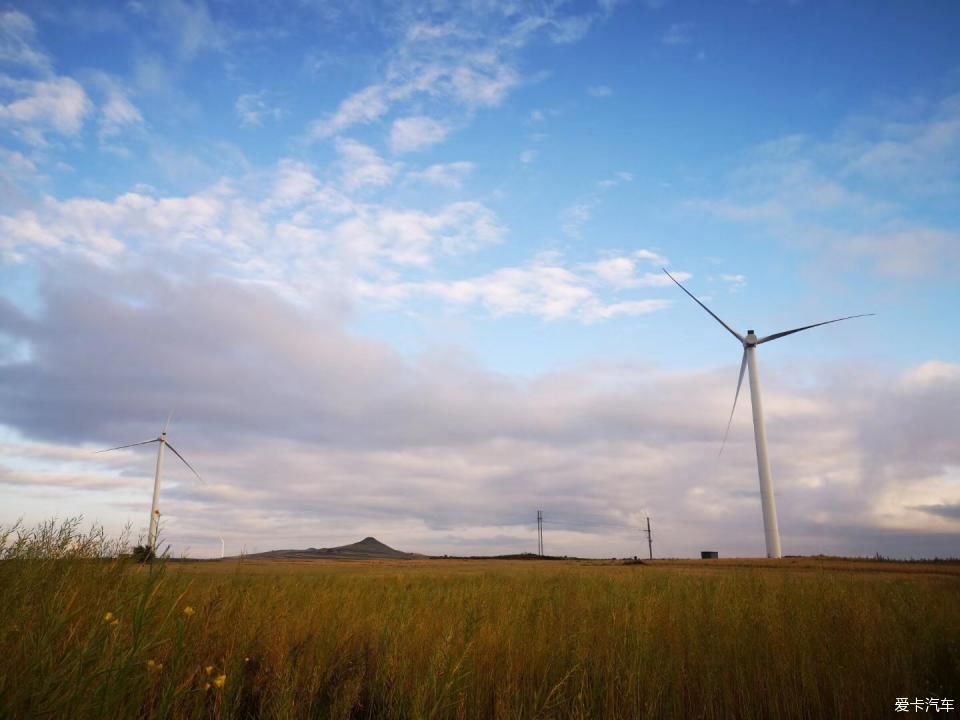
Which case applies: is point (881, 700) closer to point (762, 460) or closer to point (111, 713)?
point (111, 713)

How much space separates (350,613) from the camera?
12.0 meters

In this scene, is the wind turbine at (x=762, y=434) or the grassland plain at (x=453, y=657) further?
the wind turbine at (x=762, y=434)

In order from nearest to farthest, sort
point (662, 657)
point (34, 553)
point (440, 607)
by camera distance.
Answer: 1. point (662, 657)
2. point (34, 553)
3. point (440, 607)

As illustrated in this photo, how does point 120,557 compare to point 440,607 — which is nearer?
point 120,557

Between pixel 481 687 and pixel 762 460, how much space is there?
48893 millimetres

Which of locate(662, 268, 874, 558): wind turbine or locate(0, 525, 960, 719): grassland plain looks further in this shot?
locate(662, 268, 874, 558): wind turbine

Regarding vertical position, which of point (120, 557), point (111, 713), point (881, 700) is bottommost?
point (881, 700)

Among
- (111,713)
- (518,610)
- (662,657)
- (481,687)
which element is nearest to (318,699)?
(481,687)

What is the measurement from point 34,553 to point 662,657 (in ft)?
33.3

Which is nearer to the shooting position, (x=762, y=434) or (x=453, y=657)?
(x=453, y=657)

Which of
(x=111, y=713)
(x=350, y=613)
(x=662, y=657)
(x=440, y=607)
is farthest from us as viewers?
(x=440, y=607)

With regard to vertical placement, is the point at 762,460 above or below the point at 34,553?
above

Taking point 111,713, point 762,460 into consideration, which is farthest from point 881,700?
point 762,460

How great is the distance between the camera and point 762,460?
49969 mm
